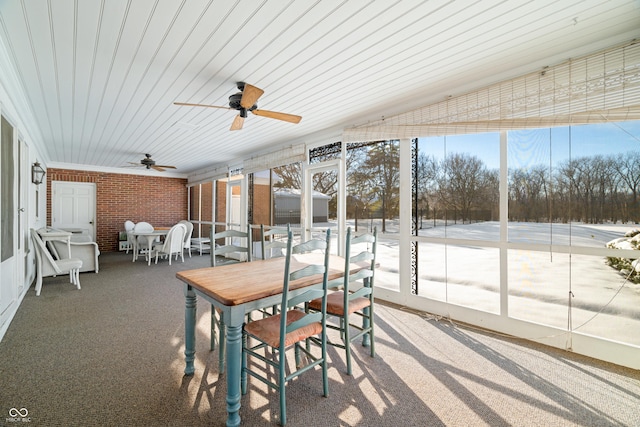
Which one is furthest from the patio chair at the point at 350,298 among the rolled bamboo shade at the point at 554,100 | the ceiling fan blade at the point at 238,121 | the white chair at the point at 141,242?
the white chair at the point at 141,242

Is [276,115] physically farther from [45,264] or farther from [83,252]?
[83,252]

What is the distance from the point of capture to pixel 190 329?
202 centimetres

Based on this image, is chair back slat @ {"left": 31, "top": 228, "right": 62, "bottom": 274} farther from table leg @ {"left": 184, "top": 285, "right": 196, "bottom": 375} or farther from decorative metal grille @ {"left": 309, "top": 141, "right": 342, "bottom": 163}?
decorative metal grille @ {"left": 309, "top": 141, "right": 342, "bottom": 163}

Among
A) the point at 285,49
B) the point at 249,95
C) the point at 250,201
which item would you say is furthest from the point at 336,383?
the point at 250,201

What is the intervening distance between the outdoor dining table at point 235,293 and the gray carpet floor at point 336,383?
270 mm

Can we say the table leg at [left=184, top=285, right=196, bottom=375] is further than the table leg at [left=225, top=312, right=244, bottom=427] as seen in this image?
Yes

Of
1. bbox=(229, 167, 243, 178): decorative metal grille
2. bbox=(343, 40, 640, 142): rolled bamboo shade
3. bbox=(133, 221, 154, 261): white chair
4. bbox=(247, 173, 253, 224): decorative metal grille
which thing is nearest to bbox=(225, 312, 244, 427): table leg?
bbox=(343, 40, 640, 142): rolled bamboo shade

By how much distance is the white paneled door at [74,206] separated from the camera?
24.1 ft

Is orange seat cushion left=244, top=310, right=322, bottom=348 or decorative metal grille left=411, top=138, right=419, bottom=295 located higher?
decorative metal grille left=411, top=138, right=419, bottom=295

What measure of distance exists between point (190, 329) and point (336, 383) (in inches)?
44.7

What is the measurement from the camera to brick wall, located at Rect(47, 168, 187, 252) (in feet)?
25.6

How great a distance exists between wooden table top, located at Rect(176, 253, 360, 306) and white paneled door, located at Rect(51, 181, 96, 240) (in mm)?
7874

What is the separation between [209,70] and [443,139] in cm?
257

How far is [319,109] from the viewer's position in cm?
343
